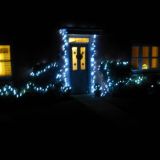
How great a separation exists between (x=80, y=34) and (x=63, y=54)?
1.09 meters

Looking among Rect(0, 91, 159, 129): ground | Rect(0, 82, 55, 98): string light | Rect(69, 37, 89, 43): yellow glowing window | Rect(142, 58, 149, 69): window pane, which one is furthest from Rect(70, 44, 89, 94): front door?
Rect(142, 58, 149, 69): window pane

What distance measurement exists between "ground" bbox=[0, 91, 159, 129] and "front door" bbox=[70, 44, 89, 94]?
0.53 metres

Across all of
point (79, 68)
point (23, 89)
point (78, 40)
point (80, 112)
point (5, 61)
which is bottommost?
point (80, 112)

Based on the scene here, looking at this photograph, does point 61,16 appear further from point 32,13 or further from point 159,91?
point 159,91

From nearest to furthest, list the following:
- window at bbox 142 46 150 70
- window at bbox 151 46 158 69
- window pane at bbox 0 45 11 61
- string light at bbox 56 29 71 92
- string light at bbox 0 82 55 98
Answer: string light at bbox 0 82 55 98 → window pane at bbox 0 45 11 61 → string light at bbox 56 29 71 92 → window at bbox 142 46 150 70 → window at bbox 151 46 158 69

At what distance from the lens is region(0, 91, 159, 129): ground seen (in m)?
7.73

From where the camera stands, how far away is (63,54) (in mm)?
11195

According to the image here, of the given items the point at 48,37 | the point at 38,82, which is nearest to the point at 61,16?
the point at 48,37

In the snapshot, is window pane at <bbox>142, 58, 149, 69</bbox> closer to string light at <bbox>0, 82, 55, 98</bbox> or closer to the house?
the house

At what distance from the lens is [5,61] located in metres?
10.4

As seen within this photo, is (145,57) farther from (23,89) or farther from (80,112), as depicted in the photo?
(23,89)

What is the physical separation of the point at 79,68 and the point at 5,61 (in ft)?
10.3

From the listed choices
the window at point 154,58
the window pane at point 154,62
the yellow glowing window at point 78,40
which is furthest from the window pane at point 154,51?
the yellow glowing window at point 78,40

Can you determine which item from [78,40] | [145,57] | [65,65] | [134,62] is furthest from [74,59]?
[145,57]
